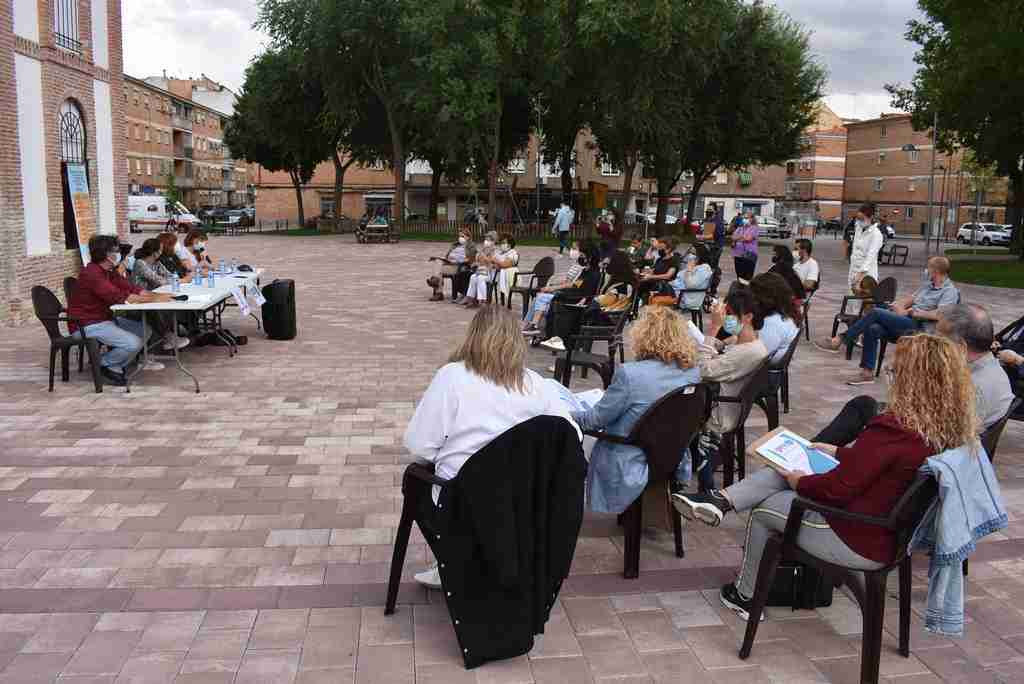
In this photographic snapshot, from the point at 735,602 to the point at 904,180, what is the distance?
82.8 metres

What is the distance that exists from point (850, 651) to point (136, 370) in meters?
7.48

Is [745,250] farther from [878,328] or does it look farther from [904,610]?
[904,610]

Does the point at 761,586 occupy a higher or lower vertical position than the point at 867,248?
lower

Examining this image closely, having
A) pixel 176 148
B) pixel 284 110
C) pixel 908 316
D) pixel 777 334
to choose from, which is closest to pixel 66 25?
pixel 777 334

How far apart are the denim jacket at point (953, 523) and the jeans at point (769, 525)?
315 mm

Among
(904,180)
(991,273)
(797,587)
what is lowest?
(797,587)

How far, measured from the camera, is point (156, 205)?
51.6 m

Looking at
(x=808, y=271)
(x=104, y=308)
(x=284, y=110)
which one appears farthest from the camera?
(x=284, y=110)

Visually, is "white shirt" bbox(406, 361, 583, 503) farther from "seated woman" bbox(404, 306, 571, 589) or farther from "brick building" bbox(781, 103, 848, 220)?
"brick building" bbox(781, 103, 848, 220)

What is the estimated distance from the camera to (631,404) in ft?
14.8

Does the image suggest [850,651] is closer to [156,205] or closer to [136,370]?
[136,370]

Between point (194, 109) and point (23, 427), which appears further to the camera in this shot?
point (194, 109)

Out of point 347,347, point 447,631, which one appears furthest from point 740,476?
point 347,347

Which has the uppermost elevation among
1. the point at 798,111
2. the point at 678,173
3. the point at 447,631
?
the point at 798,111
